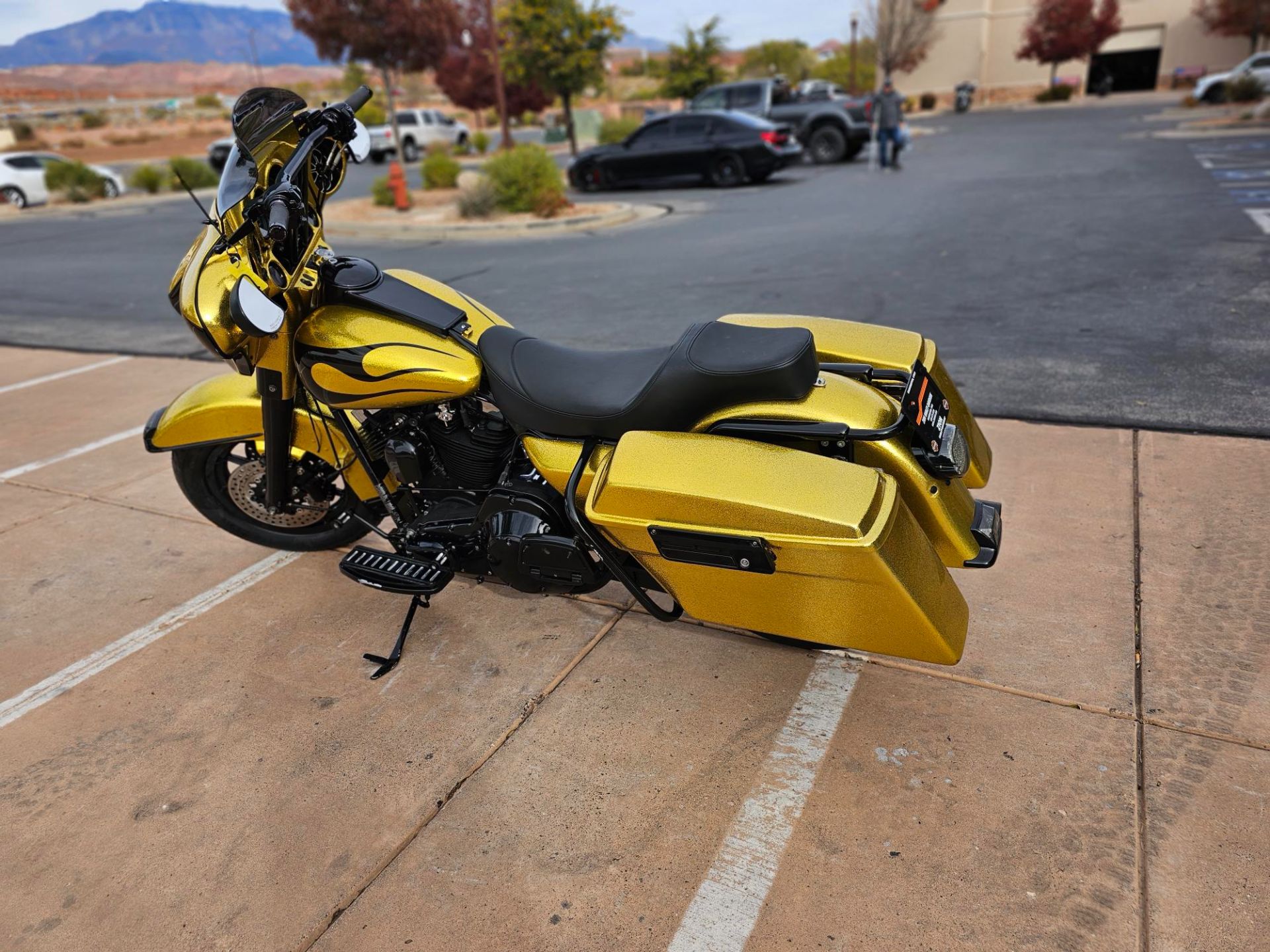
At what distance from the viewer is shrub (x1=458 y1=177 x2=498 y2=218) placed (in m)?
13.9

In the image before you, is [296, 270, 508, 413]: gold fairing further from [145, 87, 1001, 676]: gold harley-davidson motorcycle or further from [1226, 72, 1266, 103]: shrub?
[1226, 72, 1266, 103]: shrub

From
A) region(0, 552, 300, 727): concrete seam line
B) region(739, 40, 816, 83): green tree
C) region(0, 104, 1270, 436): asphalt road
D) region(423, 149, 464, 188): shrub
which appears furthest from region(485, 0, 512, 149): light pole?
region(739, 40, 816, 83): green tree

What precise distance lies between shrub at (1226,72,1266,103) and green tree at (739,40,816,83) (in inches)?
1499

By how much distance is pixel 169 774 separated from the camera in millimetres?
2559

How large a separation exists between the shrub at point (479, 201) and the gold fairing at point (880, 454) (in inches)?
486

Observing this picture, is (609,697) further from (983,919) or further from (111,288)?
(111,288)

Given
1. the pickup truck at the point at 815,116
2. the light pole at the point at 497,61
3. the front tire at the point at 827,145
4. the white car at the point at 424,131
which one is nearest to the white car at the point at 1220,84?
the pickup truck at the point at 815,116

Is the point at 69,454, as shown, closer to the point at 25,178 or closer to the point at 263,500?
the point at 263,500

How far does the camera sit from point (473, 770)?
252 centimetres

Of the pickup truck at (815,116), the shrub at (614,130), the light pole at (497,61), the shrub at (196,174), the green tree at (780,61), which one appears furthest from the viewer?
the green tree at (780,61)

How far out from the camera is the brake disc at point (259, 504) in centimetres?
351

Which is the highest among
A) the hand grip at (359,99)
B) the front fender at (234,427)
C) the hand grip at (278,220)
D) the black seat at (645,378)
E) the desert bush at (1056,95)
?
the hand grip at (359,99)

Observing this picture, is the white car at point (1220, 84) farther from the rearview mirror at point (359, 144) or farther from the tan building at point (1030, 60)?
the rearview mirror at point (359, 144)

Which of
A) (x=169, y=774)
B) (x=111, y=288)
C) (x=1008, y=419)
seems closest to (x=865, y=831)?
(x=169, y=774)
